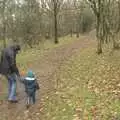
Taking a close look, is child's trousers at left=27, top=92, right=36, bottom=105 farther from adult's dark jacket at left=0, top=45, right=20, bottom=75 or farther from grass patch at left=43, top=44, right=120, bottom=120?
adult's dark jacket at left=0, top=45, right=20, bottom=75

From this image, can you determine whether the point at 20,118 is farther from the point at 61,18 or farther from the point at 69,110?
the point at 61,18

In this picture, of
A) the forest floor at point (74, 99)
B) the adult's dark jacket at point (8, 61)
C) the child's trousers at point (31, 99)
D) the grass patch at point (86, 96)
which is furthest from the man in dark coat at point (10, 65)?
the grass patch at point (86, 96)

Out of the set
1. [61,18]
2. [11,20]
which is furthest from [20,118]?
[61,18]

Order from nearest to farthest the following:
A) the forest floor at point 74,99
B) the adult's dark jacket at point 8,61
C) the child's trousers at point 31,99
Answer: the forest floor at point 74,99 < the child's trousers at point 31,99 < the adult's dark jacket at point 8,61

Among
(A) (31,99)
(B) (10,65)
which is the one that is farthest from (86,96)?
(B) (10,65)

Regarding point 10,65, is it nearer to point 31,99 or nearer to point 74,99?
point 31,99

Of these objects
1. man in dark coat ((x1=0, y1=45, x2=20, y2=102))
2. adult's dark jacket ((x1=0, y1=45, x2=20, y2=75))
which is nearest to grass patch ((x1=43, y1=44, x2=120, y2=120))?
man in dark coat ((x1=0, y1=45, x2=20, y2=102))

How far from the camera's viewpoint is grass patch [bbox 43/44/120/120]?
9.11 metres

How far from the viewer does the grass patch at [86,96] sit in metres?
9.11

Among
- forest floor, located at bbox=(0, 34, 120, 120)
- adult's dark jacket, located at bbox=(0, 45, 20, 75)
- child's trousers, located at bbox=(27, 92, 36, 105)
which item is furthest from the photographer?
adult's dark jacket, located at bbox=(0, 45, 20, 75)

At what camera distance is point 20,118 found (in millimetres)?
9766

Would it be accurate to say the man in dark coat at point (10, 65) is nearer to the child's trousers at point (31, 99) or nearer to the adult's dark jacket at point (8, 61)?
the adult's dark jacket at point (8, 61)

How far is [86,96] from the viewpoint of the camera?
11039mm

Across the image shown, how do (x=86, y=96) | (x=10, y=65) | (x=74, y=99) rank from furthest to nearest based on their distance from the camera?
1. (x=10, y=65)
2. (x=86, y=96)
3. (x=74, y=99)
